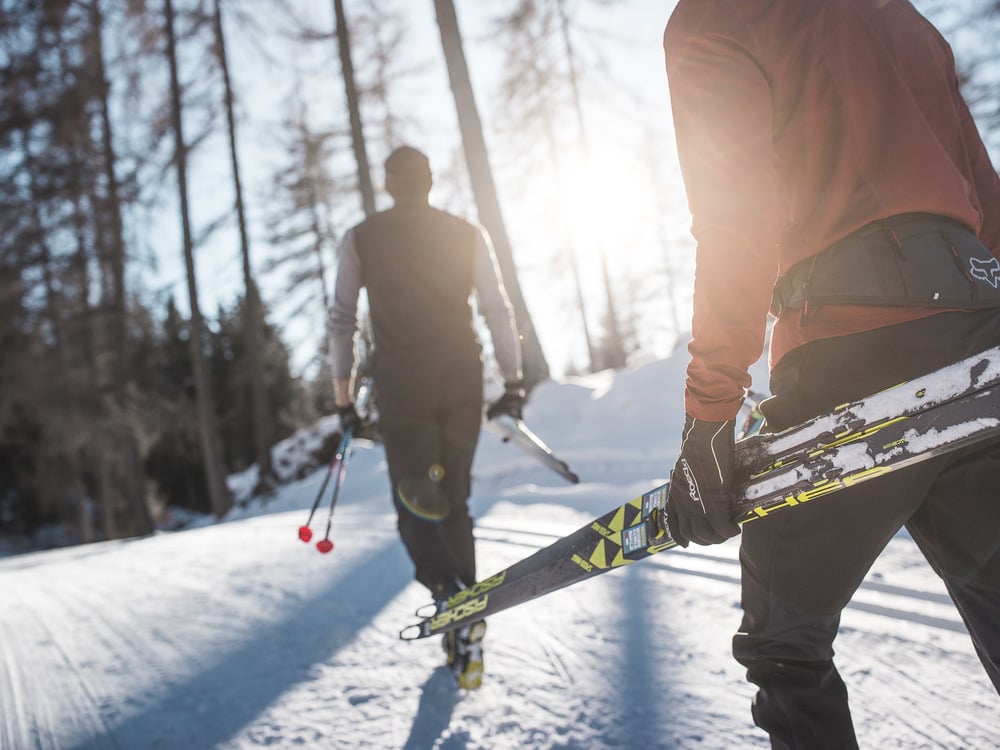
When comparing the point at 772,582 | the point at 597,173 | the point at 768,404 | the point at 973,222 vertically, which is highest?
the point at 597,173

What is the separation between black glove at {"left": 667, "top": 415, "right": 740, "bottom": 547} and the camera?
1.17 meters

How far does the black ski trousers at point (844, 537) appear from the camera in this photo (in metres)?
1.03

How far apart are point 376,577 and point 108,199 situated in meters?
13.8

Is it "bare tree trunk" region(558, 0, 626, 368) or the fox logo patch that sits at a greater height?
"bare tree trunk" region(558, 0, 626, 368)

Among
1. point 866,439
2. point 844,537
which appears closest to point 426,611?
point 844,537

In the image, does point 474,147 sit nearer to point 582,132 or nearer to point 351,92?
point 351,92

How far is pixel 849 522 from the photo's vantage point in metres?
1.09

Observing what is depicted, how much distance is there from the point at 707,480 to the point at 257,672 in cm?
223

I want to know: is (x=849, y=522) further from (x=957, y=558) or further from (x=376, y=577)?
(x=376, y=577)

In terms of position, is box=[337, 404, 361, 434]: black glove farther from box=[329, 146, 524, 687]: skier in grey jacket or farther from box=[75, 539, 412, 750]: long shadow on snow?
box=[75, 539, 412, 750]: long shadow on snow

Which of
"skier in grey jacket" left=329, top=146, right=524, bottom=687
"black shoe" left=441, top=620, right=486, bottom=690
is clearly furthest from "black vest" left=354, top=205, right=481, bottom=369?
"black shoe" left=441, top=620, right=486, bottom=690

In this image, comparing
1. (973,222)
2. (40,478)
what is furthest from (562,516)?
(40,478)

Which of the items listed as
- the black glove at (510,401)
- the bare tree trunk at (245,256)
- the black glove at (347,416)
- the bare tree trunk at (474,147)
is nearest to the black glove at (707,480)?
the black glove at (510,401)

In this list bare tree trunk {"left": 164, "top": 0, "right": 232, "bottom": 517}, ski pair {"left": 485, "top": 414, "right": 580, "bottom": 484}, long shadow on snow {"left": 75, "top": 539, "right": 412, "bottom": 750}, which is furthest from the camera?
bare tree trunk {"left": 164, "top": 0, "right": 232, "bottom": 517}
